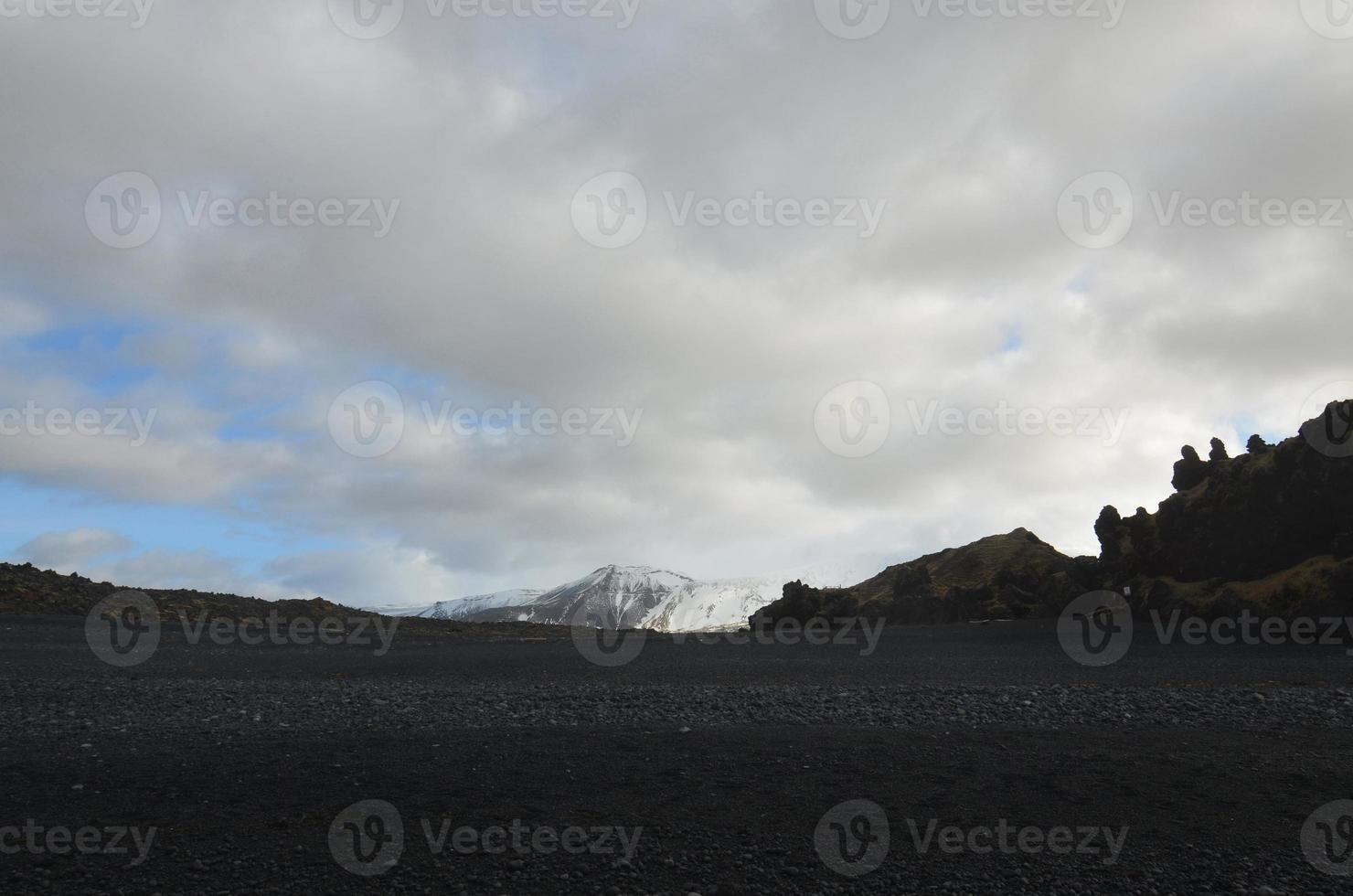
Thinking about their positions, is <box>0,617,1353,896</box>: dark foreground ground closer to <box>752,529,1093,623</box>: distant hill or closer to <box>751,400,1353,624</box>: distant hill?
<box>751,400,1353,624</box>: distant hill

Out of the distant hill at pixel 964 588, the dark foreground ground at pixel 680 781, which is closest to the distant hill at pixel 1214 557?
the distant hill at pixel 964 588

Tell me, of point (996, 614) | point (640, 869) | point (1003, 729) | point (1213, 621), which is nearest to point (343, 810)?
point (640, 869)

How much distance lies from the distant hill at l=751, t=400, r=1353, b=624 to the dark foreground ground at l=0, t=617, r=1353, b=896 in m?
19.1

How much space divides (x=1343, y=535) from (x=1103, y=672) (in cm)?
1959

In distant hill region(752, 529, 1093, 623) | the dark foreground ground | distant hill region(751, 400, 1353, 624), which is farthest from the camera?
distant hill region(752, 529, 1093, 623)

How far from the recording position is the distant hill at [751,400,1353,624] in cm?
3678

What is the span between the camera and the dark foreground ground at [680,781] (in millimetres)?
9500

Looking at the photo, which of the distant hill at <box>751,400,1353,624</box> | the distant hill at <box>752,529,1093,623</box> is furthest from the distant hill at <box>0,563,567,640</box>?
the distant hill at <box>751,400,1353,624</box>

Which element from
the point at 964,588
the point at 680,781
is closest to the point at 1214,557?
the point at 964,588

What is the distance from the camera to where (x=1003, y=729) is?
14.9 metres

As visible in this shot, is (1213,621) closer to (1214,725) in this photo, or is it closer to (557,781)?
(1214,725)

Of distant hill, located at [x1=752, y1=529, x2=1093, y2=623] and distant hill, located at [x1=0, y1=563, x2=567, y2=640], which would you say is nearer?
distant hill, located at [x1=0, y1=563, x2=567, y2=640]

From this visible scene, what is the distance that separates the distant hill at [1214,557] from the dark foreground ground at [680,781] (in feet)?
62.6

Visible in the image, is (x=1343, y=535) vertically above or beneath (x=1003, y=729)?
above
